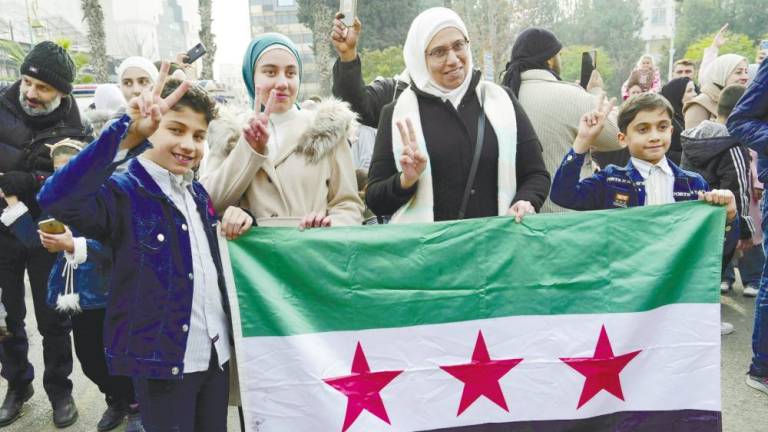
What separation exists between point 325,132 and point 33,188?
1890 millimetres

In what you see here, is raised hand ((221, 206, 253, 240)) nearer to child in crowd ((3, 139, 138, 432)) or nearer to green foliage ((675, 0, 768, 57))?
child in crowd ((3, 139, 138, 432))

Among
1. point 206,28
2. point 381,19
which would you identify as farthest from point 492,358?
point 381,19

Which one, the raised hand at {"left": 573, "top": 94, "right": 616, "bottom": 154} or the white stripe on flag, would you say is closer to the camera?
the white stripe on flag

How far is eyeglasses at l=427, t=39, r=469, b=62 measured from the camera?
8.54 ft

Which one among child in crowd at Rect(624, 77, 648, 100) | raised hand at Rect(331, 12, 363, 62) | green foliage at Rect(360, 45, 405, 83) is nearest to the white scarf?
raised hand at Rect(331, 12, 363, 62)

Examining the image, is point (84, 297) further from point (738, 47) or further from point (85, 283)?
point (738, 47)

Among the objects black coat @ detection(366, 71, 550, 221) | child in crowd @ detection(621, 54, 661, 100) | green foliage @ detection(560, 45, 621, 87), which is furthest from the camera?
green foliage @ detection(560, 45, 621, 87)

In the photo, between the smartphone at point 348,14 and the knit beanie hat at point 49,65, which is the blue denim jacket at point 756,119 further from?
the knit beanie hat at point 49,65

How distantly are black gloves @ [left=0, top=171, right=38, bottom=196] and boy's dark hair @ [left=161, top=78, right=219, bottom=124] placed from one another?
1.55 m

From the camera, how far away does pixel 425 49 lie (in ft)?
8.68

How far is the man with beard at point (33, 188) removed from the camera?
10.9 feet

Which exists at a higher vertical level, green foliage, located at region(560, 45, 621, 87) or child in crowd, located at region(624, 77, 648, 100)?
green foliage, located at region(560, 45, 621, 87)

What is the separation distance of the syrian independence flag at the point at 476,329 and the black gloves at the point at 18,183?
170cm

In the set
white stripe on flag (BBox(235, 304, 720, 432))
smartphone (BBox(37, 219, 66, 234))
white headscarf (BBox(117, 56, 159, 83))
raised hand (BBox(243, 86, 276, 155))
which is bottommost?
white stripe on flag (BBox(235, 304, 720, 432))
